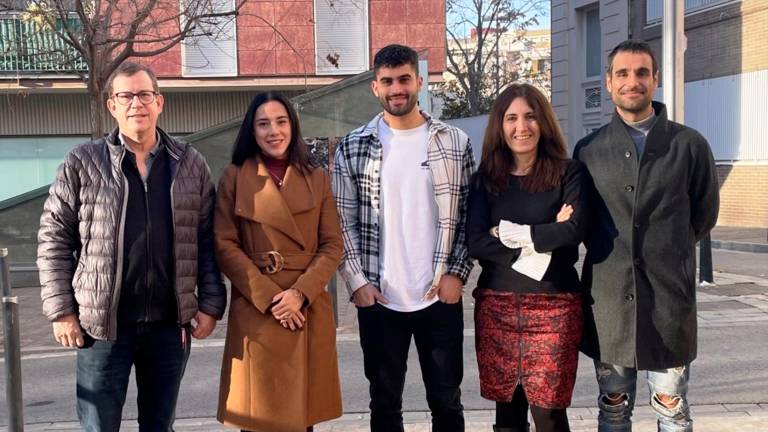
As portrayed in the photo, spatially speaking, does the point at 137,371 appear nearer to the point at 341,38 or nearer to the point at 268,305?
the point at 268,305

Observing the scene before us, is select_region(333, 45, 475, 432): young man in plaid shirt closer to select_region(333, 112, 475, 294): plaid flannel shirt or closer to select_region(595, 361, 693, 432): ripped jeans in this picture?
select_region(333, 112, 475, 294): plaid flannel shirt

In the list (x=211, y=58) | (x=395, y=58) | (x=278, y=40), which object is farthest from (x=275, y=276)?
(x=211, y=58)

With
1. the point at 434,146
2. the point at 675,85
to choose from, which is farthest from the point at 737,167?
the point at 434,146

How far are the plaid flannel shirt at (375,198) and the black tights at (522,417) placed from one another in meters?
0.67

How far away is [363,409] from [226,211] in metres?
2.63

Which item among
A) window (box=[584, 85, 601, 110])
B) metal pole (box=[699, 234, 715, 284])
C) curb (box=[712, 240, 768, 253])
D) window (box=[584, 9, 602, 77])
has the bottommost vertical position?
curb (box=[712, 240, 768, 253])

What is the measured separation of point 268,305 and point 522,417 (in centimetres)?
141

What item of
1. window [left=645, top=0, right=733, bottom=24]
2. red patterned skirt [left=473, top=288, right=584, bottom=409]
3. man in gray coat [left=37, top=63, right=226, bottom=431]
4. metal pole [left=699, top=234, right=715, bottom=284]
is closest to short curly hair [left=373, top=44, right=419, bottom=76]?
man in gray coat [left=37, top=63, right=226, bottom=431]

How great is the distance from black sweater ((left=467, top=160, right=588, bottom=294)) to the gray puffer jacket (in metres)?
1.38

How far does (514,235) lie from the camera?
379 centimetres

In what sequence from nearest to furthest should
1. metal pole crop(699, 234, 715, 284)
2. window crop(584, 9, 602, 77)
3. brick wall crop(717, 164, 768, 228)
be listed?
metal pole crop(699, 234, 715, 284)
brick wall crop(717, 164, 768, 228)
window crop(584, 9, 602, 77)

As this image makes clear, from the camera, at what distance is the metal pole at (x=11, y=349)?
15.2 feet

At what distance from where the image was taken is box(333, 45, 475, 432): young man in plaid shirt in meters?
4.09

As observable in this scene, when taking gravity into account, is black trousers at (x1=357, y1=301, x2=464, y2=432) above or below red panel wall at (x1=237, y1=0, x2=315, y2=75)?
A: below
